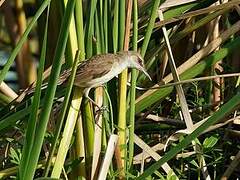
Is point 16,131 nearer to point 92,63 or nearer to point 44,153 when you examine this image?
point 44,153

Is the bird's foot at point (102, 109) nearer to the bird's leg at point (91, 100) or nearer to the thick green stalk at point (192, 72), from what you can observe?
the bird's leg at point (91, 100)

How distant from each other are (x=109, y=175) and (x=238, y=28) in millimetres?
547

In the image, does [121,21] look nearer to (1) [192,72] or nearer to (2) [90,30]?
(2) [90,30]

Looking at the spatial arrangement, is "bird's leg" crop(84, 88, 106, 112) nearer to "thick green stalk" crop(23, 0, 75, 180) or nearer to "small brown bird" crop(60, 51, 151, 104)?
"small brown bird" crop(60, 51, 151, 104)

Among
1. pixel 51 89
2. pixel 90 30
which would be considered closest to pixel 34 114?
pixel 51 89

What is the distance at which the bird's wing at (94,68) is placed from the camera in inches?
52.4

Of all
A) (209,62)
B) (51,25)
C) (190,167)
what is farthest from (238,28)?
(51,25)

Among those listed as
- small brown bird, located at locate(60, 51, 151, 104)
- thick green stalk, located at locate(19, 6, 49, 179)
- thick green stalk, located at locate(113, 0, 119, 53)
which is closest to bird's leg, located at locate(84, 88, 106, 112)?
small brown bird, located at locate(60, 51, 151, 104)

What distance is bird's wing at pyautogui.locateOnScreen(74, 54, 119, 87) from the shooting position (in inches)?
52.4

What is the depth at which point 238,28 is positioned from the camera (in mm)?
1639

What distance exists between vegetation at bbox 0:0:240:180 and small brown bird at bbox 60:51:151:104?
0.02m

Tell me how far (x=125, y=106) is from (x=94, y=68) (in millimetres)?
111

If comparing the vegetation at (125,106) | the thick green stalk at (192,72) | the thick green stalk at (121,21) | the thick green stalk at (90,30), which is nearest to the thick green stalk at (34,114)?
the vegetation at (125,106)

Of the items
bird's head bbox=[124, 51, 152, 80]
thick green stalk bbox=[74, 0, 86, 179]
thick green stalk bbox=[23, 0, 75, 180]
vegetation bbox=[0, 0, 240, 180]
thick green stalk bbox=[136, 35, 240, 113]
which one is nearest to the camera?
thick green stalk bbox=[23, 0, 75, 180]
